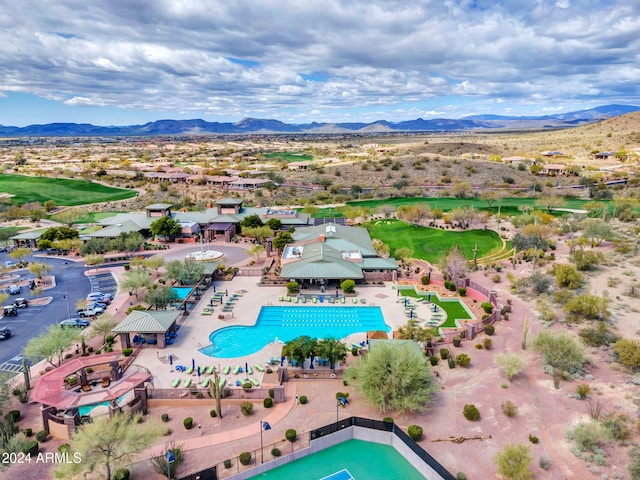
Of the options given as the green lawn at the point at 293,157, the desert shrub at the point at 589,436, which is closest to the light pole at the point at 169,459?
the desert shrub at the point at 589,436

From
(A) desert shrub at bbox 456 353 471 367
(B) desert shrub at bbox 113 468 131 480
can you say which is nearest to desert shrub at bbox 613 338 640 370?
(A) desert shrub at bbox 456 353 471 367

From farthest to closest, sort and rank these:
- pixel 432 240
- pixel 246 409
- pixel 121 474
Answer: pixel 432 240, pixel 246 409, pixel 121 474

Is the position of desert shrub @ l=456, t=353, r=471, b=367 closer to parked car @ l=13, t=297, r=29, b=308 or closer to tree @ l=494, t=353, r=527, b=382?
tree @ l=494, t=353, r=527, b=382

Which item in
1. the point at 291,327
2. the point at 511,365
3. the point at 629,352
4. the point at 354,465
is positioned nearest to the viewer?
the point at 354,465

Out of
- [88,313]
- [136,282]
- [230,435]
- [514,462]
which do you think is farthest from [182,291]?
[514,462]

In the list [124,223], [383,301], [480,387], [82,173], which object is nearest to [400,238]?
[383,301]

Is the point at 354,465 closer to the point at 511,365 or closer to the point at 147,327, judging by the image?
the point at 511,365
